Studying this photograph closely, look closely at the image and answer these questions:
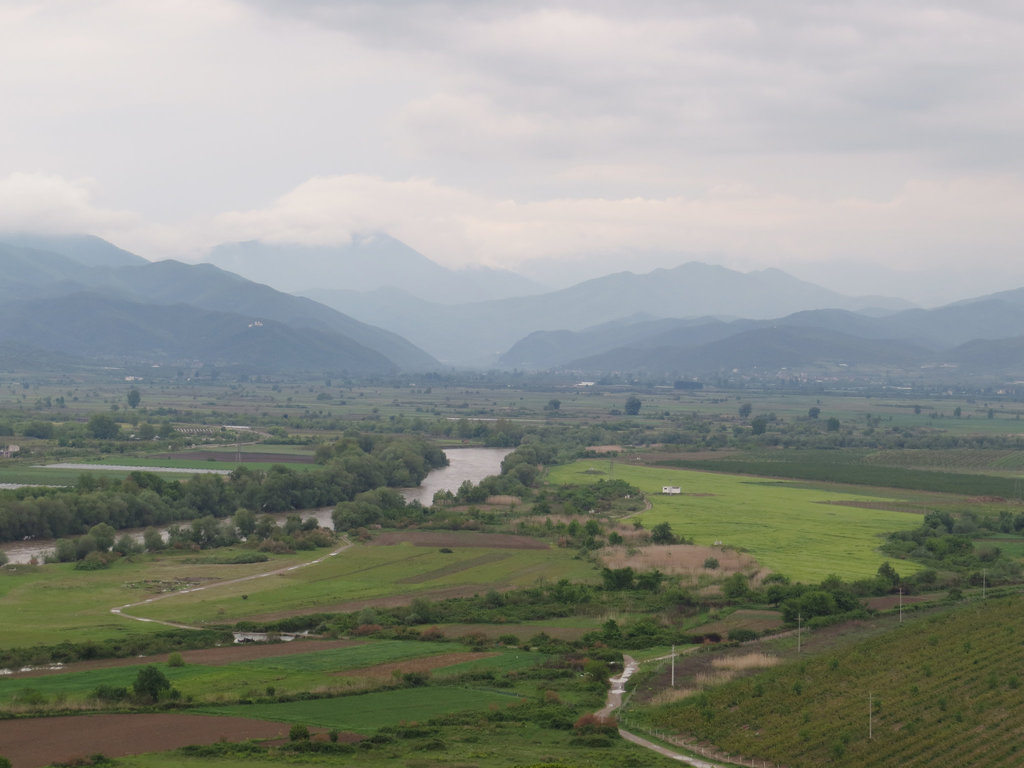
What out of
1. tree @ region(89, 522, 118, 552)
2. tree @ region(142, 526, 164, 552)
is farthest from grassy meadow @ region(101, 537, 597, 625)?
tree @ region(89, 522, 118, 552)

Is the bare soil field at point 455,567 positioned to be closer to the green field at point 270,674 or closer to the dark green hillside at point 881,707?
the green field at point 270,674

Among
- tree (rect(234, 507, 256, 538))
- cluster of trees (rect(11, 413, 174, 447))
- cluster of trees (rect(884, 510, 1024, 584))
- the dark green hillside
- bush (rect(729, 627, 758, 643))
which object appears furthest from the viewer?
cluster of trees (rect(11, 413, 174, 447))

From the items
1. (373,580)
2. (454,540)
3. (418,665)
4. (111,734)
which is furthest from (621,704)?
(454,540)

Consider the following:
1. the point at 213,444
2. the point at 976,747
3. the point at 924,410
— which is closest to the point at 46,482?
the point at 213,444

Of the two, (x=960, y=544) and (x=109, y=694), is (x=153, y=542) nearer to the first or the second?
(x=109, y=694)

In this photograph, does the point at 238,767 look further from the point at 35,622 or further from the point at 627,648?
the point at 35,622

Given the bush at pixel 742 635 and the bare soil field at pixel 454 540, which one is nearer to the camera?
the bush at pixel 742 635

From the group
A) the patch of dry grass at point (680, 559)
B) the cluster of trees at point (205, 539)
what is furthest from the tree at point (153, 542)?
the patch of dry grass at point (680, 559)

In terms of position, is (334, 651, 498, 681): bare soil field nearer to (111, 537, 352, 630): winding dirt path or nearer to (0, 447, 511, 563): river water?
(111, 537, 352, 630): winding dirt path
